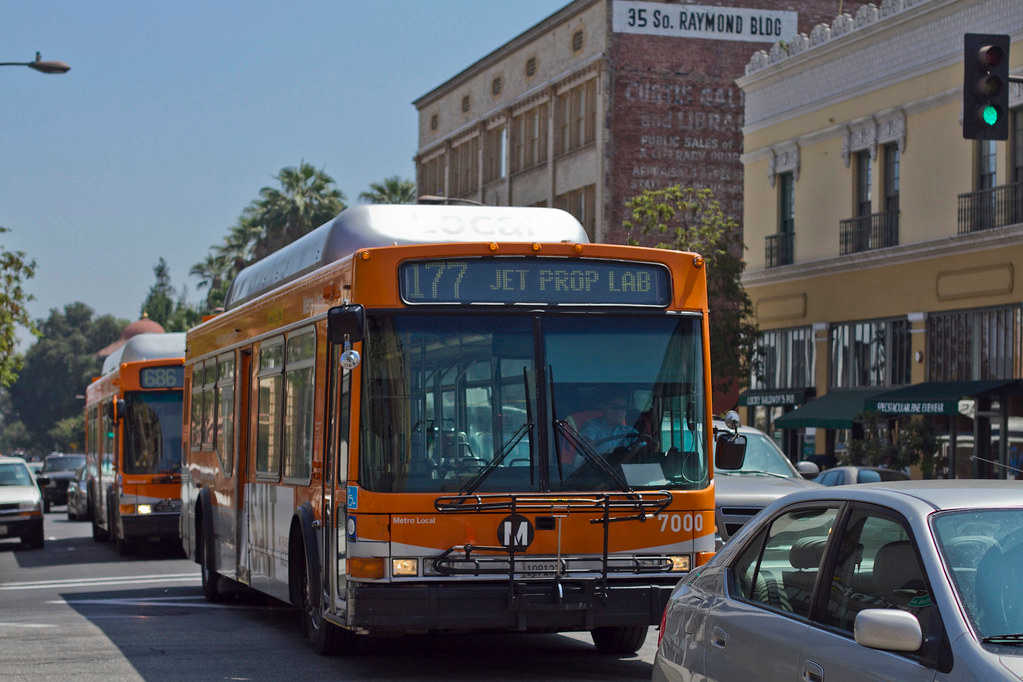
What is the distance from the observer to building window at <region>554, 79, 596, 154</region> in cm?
5556

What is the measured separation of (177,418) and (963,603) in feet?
68.1

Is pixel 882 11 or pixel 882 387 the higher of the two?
pixel 882 11

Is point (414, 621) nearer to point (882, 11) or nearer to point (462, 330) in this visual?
point (462, 330)

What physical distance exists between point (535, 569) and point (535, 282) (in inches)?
73.9

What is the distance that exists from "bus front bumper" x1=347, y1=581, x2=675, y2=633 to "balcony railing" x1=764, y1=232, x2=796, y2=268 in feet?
107

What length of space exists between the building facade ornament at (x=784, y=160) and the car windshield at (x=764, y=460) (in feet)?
81.7

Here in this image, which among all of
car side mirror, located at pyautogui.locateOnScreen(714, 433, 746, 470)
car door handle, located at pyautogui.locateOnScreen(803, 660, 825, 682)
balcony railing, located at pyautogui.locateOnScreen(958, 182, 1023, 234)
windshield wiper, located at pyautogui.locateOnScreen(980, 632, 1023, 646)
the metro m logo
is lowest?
car door handle, located at pyautogui.locateOnScreen(803, 660, 825, 682)

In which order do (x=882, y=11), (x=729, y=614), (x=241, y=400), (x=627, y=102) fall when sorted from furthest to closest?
(x=627, y=102) < (x=882, y=11) < (x=241, y=400) < (x=729, y=614)

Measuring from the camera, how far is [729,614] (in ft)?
20.8

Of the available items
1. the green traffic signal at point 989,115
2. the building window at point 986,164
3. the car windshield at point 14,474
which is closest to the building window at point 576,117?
the building window at point 986,164

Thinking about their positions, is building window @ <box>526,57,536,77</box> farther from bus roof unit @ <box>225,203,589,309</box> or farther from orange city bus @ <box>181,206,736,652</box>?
orange city bus @ <box>181,206,736,652</box>

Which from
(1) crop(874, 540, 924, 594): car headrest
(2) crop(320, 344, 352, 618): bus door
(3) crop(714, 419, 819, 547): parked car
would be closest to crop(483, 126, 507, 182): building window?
(3) crop(714, 419, 819, 547): parked car

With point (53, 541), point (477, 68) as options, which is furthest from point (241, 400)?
point (477, 68)

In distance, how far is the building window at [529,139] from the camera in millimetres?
59375
